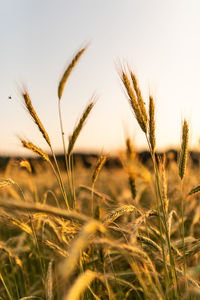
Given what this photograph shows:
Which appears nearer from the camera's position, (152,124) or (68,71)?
(152,124)

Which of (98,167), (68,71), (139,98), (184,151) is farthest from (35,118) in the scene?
(184,151)

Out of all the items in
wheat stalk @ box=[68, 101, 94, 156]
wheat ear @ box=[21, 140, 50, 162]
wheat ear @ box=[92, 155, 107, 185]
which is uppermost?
wheat stalk @ box=[68, 101, 94, 156]

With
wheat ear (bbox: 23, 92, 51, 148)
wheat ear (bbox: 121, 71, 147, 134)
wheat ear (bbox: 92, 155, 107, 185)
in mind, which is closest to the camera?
wheat ear (bbox: 121, 71, 147, 134)

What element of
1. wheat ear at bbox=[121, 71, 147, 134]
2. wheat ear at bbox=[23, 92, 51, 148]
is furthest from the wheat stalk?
wheat ear at bbox=[121, 71, 147, 134]

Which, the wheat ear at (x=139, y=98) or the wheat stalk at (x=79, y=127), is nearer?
the wheat ear at (x=139, y=98)

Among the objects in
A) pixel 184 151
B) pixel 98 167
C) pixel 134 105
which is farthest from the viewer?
pixel 98 167

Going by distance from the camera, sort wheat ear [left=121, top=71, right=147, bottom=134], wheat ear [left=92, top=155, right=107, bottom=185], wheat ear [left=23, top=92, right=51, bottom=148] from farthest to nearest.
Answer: wheat ear [left=92, top=155, right=107, bottom=185] < wheat ear [left=23, top=92, right=51, bottom=148] < wheat ear [left=121, top=71, right=147, bottom=134]

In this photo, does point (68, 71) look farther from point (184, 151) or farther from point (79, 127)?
point (184, 151)

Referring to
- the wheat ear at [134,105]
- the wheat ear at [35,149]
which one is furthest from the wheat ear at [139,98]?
the wheat ear at [35,149]

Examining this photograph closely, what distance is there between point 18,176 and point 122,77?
38.0 feet

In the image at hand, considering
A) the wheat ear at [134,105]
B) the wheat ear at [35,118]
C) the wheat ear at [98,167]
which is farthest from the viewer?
the wheat ear at [98,167]

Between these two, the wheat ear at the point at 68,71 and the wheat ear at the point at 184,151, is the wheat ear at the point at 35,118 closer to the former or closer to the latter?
the wheat ear at the point at 68,71

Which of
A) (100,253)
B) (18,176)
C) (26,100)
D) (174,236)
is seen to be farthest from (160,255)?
(18,176)

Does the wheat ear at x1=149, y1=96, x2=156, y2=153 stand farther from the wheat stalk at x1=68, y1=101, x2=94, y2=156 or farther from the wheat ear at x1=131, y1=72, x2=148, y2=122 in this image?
the wheat stalk at x1=68, y1=101, x2=94, y2=156
